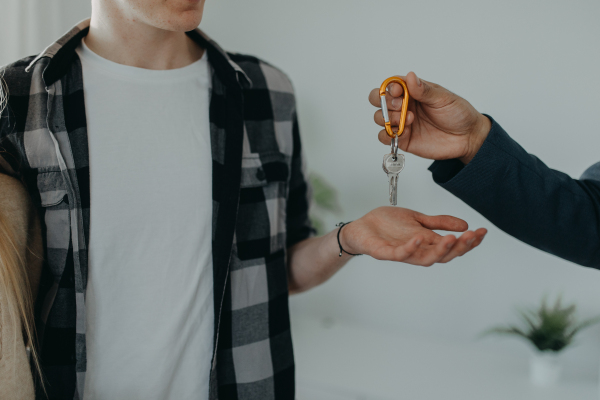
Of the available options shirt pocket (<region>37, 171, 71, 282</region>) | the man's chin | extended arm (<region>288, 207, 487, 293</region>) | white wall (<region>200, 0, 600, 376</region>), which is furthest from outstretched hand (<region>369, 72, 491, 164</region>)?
white wall (<region>200, 0, 600, 376</region>)

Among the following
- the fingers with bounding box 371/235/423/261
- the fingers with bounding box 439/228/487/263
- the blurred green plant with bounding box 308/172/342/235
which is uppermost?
the fingers with bounding box 439/228/487/263

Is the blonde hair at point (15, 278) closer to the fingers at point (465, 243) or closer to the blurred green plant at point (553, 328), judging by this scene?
the fingers at point (465, 243)

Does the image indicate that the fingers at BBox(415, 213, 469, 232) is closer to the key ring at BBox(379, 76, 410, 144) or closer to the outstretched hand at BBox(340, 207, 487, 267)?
the outstretched hand at BBox(340, 207, 487, 267)

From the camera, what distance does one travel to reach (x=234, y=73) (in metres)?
0.89

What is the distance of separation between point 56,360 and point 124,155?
0.38 metres

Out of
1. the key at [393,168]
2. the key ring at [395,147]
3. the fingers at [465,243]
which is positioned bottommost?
the fingers at [465,243]

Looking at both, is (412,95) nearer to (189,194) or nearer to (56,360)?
(189,194)

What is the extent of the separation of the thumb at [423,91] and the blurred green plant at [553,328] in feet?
3.69

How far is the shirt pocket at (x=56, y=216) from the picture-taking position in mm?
729

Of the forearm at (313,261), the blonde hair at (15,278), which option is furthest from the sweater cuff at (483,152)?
the blonde hair at (15,278)

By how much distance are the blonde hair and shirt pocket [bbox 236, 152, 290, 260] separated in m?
0.37

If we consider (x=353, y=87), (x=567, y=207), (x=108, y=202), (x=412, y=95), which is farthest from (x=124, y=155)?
(x=353, y=87)

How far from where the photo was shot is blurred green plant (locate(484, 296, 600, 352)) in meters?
1.40

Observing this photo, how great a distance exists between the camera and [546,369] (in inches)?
55.4
